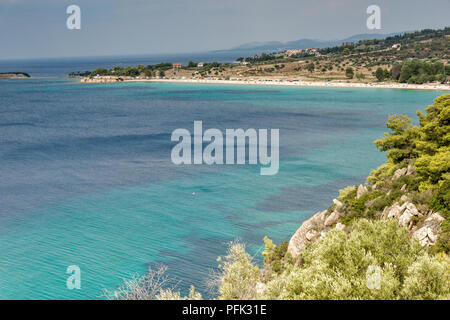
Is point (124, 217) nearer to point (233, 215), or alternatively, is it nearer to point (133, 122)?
point (233, 215)

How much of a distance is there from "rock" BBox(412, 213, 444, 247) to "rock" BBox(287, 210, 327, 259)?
5.65m

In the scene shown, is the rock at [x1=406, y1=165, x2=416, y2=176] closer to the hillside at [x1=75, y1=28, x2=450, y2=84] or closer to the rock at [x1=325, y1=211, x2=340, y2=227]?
the rock at [x1=325, y1=211, x2=340, y2=227]

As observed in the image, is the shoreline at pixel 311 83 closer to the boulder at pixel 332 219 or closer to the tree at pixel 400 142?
the tree at pixel 400 142

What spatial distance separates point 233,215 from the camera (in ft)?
115

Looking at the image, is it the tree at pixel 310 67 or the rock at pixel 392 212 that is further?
the tree at pixel 310 67

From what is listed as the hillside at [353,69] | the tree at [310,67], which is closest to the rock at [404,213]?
the hillside at [353,69]

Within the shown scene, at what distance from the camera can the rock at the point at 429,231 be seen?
1809 centimetres

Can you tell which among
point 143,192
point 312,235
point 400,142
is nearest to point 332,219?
point 312,235

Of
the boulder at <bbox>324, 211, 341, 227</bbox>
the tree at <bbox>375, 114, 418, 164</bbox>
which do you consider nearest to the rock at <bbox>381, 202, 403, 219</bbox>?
the boulder at <bbox>324, 211, 341, 227</bbox>

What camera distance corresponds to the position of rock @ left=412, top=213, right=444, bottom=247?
59.4 ft

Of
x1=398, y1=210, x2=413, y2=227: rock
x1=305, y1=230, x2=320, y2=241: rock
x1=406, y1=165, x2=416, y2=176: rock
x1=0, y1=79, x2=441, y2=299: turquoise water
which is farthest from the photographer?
x1=0, y1=79, x2=441, y2=299: turquoise water

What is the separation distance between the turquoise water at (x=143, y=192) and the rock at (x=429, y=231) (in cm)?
1141

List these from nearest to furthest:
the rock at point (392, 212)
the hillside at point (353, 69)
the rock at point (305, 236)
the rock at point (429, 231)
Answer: the rock at point (429, 231) → the rock at point (392, 212) → the rock at point (305, 236) → the hillside at point (353, 69)
